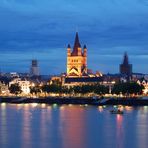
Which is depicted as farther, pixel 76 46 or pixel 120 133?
pixel 76 46

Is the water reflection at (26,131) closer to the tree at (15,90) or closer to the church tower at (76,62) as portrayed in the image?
the tree at (15,90)

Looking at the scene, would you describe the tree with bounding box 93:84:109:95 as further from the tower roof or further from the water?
the water

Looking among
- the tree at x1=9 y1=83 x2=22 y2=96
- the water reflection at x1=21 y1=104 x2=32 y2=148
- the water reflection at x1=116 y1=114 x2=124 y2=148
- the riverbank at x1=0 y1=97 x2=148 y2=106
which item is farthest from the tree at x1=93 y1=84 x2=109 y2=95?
the water reflection at x1=116 y1=114 x2=124 y2=148

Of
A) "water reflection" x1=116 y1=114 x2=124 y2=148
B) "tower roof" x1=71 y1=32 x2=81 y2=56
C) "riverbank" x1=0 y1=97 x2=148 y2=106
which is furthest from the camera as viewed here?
"tower roof" x1=71 y1=32 x2=81 y2=56

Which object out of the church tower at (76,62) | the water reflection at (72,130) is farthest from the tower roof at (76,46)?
the water reflection at (72,130)

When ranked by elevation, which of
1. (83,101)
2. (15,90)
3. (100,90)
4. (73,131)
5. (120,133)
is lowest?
(120,133)

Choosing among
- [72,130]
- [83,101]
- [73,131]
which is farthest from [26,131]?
[83,101]

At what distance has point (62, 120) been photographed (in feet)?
191

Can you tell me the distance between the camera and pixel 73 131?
159 ft

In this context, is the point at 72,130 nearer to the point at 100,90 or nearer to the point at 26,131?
the point at 26,131

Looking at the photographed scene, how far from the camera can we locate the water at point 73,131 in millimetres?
41562

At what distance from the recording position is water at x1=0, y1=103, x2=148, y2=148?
136 ft

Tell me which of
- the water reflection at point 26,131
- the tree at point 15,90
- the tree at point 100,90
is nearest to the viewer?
the water reflection at point 26,131

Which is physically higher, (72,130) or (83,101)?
(83,101)
